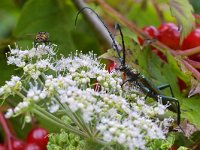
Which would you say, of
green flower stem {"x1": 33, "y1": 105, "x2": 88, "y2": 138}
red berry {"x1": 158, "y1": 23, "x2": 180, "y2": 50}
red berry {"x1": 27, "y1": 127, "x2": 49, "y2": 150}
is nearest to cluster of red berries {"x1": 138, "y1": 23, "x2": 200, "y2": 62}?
red berry {"x1": 158, "y1": 23, "x2": 180, "y2": 50}

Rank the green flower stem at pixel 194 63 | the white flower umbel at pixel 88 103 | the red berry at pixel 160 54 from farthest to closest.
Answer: the red berry at pixel 160 54 → the green flower stem at pixel 194 63 → the white flower umbel at pixel 88 103

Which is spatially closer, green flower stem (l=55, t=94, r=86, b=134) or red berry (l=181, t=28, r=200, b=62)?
green flower stem (l=55, t=94, r=86, b=134)

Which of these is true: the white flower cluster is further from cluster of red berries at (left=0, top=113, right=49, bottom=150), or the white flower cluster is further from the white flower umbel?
cluster of red berries at (left=0, top=113, right=49, bottom=150)

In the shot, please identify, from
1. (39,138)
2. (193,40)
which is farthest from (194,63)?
(39,138)

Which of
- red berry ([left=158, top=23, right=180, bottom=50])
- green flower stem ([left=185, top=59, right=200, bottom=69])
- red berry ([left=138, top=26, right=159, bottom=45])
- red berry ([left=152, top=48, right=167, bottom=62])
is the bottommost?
green flower stem ([left=185, top=59, right=200, bottom=69])

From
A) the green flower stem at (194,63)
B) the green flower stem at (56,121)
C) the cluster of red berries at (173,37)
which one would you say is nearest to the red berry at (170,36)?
the cluster of red berries at (173,37)

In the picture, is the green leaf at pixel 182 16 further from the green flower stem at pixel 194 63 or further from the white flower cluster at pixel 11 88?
the white flower cluster at pixel 11 88
